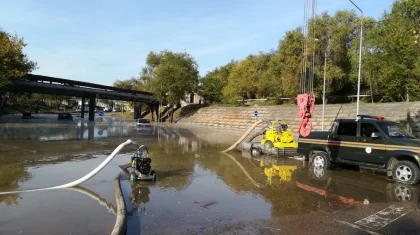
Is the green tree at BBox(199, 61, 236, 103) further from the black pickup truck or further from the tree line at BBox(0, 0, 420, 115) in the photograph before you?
the black pickup truck

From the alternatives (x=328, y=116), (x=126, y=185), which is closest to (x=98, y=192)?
(x=126, y=185)

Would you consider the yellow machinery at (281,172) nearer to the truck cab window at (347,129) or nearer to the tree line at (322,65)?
the truck cab window at (347,129)

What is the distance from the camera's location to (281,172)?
37.4 ft

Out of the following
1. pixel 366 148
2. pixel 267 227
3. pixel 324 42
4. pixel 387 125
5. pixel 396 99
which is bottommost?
pixel 267 227

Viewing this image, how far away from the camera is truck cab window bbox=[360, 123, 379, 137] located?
1055cm

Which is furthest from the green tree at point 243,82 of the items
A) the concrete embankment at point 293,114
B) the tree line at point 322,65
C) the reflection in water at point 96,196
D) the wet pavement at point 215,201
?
the reflection in water at point 96,196

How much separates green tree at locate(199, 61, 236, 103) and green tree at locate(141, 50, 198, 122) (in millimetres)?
4094

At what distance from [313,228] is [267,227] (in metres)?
0.81

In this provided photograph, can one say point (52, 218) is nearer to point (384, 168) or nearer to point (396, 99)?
point (384, 168)

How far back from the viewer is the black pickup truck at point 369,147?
934cm

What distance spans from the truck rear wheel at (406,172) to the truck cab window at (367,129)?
137 cm

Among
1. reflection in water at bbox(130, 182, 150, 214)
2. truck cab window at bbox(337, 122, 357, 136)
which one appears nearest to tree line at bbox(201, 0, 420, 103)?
truck cab window at bbox(337, 122, 357, 136)

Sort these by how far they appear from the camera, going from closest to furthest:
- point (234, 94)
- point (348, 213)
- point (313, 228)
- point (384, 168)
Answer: point (313, 228) → point (348, 213) → point (384, 168) → point (234, 94)

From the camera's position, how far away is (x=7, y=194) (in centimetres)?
748
